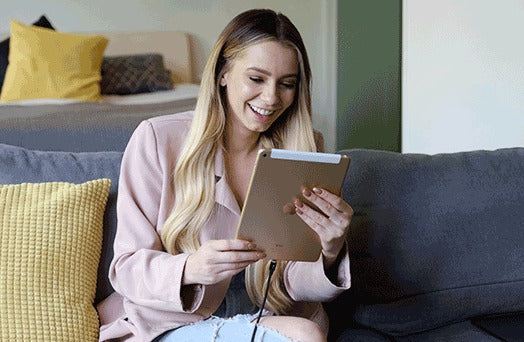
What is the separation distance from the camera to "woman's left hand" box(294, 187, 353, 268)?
1.43 meters

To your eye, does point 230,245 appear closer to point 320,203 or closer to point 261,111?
point 320,203

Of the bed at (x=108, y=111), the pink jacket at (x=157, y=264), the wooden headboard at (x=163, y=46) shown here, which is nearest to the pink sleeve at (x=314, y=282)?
the pink jacket at (x=157, y=264)

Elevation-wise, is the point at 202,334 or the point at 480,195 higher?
the point at 480,195

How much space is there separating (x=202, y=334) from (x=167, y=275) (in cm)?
12

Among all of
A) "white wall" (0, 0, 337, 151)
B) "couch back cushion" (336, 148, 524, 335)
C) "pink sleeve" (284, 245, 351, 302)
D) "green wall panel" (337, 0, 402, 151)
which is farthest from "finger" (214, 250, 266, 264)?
"white wall" (0, 0, 337, 151)

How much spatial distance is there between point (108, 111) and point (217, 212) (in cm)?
208

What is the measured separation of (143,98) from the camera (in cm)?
423

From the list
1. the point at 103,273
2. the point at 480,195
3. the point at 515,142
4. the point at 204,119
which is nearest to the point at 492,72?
the point at 515,142

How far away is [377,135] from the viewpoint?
3.23 meters

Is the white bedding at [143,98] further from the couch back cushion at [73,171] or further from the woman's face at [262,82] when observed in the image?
the woman's face at [262,82]

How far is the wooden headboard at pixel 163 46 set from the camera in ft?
15.6

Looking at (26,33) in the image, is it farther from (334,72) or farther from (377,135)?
(377,135)

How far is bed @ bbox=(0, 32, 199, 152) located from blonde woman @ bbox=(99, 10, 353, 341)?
1011 millimetres

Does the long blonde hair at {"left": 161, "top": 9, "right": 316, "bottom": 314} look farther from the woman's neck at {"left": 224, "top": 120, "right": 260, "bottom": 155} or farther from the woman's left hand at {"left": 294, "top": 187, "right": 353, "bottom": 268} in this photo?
the woman's left hand at {"left": 294, "top": 187, "right": 353, "bottom": 268}
